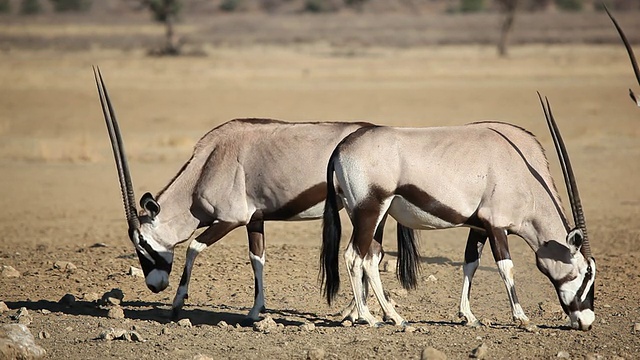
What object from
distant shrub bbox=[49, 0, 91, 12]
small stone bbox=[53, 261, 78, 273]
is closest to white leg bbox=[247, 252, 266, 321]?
small stone bbox=[53, 261, 78, 273]

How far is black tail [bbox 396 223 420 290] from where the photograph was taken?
9.42 meters

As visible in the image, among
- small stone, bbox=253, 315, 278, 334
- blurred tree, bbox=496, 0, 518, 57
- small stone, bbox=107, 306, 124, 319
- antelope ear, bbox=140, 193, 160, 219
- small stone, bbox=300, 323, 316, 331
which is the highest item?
antelope ear, bbox=140, 193, 160, 219

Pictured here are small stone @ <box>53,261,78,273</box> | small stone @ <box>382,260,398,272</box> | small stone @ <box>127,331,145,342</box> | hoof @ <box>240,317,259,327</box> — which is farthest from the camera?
small stone @ <box>53,261,78,273</box>

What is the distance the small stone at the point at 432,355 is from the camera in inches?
285

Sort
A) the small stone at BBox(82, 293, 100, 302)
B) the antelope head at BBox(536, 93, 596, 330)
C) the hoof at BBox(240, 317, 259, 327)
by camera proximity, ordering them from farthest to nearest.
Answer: the small stone at BBox(82, 293, 100, 302) < the hoof at BBox(240, 317, 259, 327) < the antelope head at BBox(536, 93, 596, 330)

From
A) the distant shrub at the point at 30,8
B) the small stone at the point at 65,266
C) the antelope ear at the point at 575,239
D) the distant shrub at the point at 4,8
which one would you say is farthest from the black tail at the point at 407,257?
the distant shrub at the point at 30,8

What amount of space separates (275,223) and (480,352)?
7423 millimetres

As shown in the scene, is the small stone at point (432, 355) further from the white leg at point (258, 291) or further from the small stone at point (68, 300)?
Answer: the small stone at point (68, 300)

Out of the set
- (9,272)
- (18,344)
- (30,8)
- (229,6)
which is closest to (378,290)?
(18,344)

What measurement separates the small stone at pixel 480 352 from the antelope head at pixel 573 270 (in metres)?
1.12

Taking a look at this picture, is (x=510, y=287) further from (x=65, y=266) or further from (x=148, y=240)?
(x=65, y=266)

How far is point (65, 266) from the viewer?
36.2 ft

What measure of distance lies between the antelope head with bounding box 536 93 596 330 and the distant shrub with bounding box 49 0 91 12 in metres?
102

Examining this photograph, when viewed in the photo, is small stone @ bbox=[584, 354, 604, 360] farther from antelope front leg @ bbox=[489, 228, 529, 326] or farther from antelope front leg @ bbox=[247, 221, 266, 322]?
antelope front leg @ bbox=[247, 221, 266, 322]
